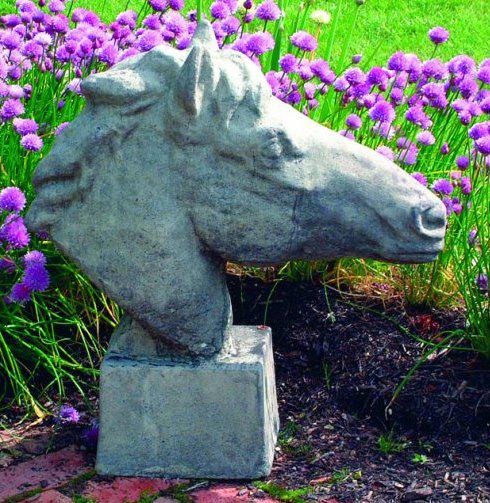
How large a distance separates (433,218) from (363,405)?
1056mm

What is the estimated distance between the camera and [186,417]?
11.2ft

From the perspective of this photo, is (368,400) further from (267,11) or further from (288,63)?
(267,11)

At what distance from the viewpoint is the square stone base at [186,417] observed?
336cm

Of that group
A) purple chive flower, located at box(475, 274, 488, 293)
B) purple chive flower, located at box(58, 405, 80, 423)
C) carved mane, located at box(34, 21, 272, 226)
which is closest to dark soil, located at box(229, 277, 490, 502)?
purple chive flower, located at box(475, 274, 488, 293)

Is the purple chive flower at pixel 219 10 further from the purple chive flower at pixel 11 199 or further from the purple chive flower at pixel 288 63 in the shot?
the purple chive flower at pixel 11 199

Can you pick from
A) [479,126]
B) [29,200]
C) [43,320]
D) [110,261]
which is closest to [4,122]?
[29,200]

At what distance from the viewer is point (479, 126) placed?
397cm

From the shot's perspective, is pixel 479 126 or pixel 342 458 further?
pixel 479 126

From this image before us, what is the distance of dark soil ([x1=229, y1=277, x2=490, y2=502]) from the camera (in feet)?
11.2

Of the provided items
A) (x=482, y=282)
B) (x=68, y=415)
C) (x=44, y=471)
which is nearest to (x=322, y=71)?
(x=482, y=282)

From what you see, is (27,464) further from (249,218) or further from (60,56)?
(60,56)

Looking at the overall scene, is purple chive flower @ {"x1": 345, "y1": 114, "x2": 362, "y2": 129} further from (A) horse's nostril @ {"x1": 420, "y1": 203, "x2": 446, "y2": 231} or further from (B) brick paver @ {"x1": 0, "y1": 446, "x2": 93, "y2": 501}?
(B) brick paver @ {"x1": 0, "y1": 446, "x2": 93, "y2": 501}

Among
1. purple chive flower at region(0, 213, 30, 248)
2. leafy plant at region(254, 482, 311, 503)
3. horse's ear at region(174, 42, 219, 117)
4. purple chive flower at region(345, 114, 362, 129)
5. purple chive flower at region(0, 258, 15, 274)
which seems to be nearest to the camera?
horse's ear at region(174, 42, 219, 117)

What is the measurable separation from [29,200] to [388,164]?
1653 mm
